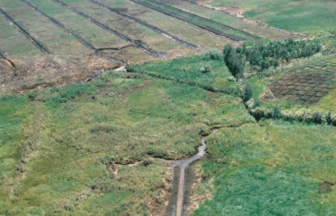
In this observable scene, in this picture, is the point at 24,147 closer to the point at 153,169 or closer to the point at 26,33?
the point at 153,169

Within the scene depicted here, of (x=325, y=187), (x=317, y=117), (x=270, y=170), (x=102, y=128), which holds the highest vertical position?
(x=317, y=117)

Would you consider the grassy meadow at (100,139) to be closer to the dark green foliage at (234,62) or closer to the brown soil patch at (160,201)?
the brown soil patch at (160,201)

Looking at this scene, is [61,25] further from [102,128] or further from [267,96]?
[267,96]

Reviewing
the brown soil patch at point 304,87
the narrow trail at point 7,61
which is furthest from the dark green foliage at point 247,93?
the narrow trail at point 7,61

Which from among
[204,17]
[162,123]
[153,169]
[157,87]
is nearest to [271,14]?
[204,17]

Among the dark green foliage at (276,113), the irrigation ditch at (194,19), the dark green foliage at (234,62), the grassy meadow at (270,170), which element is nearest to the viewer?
the grassy meadow at (270,170)

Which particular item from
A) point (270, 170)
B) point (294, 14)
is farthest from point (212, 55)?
point (294, 14)
